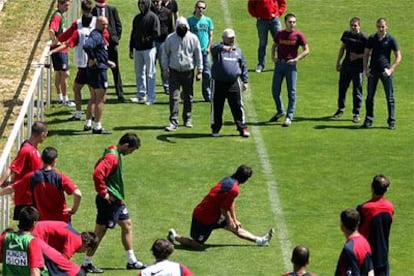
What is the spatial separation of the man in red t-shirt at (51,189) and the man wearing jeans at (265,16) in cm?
1107

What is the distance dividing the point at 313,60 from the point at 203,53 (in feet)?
14.0

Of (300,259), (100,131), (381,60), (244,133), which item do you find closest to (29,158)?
(300,259)

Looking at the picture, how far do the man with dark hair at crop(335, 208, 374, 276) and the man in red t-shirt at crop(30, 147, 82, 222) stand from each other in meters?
3.41

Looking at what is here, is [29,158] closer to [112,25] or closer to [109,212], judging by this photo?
[109,212]

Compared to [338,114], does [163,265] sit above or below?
above

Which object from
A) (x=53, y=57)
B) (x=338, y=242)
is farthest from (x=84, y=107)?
(x=338, y=242)

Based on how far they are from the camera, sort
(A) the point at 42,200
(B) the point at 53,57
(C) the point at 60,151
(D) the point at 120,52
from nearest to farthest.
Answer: (A) the point at 42,200 < (C) the point at 60,151 < (B) the point at 53,57 < (D) the point at 120,52

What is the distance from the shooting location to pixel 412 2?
32.7 meters

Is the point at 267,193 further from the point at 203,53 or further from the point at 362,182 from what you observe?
the point at 203,53

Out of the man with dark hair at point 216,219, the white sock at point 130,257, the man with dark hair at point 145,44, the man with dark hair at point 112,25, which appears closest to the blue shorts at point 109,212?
the white sock at point 130,257

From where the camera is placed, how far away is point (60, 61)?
23594mm

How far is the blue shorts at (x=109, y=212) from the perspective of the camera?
16688 mm

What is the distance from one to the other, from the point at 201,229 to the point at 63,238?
3708 millimetres

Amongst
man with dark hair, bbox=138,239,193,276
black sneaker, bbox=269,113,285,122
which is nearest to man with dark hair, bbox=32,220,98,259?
man with dark hair, bbox=138,239,193,276
